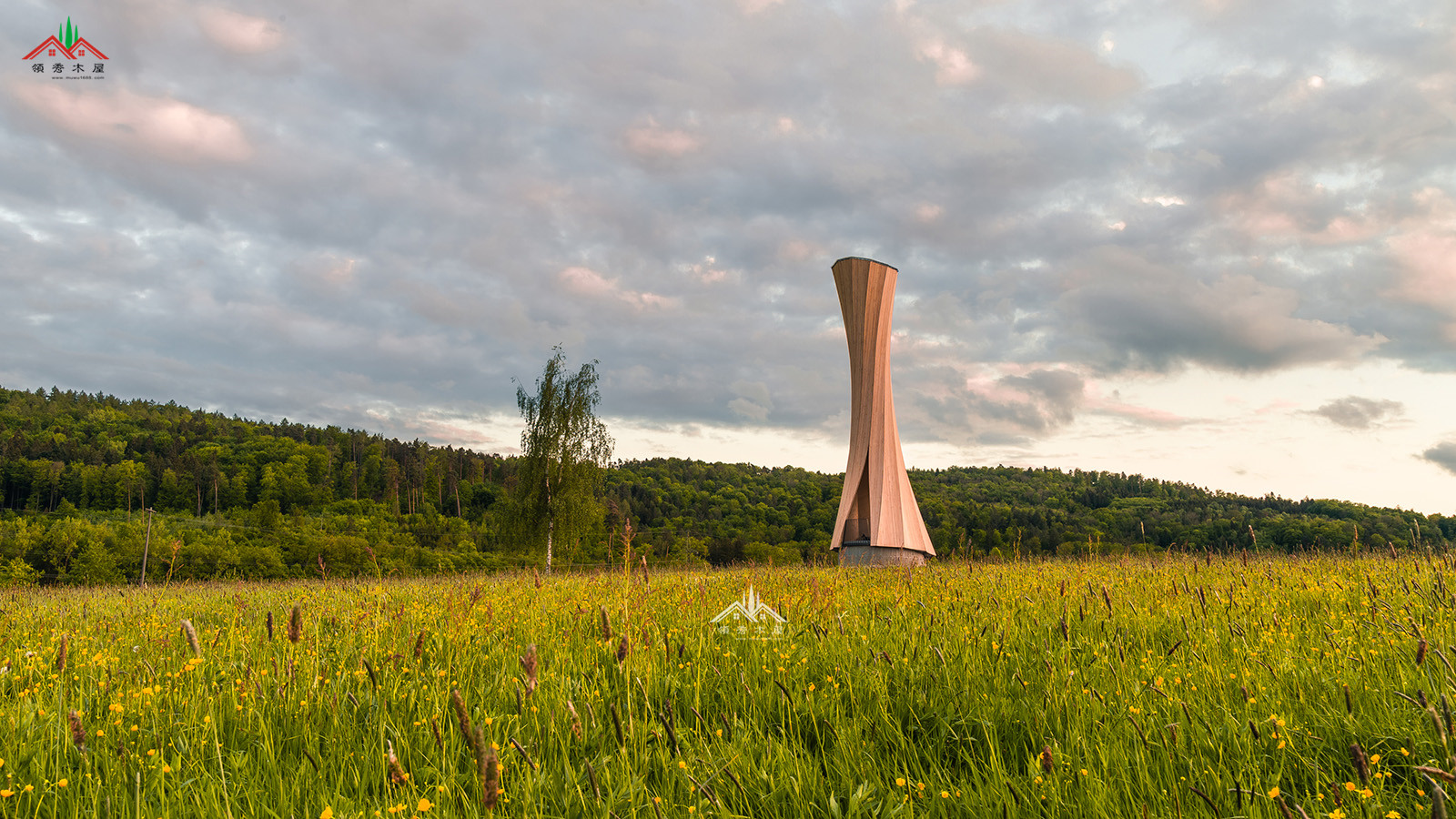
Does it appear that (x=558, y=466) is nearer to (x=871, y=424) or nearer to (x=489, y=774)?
(x=871, y=424)

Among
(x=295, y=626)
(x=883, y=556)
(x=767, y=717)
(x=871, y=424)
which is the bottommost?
(x=883, y=556)

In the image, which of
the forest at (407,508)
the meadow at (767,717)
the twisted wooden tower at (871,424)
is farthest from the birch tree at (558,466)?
the meadow at (767,717)

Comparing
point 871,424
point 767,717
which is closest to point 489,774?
point 767,717


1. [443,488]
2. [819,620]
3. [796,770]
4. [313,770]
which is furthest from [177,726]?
[443,488]

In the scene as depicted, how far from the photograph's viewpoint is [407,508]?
95.8 m

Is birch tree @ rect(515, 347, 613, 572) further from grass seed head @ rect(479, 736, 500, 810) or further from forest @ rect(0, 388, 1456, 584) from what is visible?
grass seed head @ rect(479, 736, 500, 810)

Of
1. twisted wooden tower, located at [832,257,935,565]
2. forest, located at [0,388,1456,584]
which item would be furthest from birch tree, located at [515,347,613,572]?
twisted wooden tower, located at [832,257,935,565]

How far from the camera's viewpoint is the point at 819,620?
5.18m

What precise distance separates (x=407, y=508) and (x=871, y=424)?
3571 inches

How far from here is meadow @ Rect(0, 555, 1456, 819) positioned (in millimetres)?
2273

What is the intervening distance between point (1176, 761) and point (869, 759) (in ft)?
3.67

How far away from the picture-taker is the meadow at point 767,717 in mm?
2273

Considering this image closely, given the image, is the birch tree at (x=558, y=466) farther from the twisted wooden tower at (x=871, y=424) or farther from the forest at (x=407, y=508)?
the twisted wooden tower at (x=871, y=424)

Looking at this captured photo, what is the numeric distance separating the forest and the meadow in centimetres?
110
